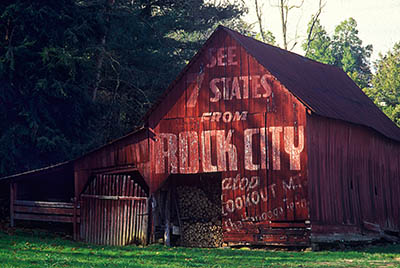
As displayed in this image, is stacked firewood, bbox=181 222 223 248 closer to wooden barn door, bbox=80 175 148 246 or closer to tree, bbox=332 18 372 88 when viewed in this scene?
wooden barn door, bbox=80 175 148 246

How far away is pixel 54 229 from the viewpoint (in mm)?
29594

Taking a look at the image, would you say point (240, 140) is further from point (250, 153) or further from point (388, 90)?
point (388, 90)

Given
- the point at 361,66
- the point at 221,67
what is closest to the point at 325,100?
the point at 221,67

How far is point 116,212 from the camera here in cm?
2716

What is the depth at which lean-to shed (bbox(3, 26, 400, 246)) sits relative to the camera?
25469 millimetres

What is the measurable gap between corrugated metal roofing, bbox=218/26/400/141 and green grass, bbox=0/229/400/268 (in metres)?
5.34

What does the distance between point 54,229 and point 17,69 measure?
23.9ft

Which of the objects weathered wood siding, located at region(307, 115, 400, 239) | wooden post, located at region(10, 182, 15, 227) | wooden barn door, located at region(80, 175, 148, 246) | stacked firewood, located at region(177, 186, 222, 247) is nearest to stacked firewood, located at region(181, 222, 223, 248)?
stacked firewood, located at region(177, 186, 222, 247)

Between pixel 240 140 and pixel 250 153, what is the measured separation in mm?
619

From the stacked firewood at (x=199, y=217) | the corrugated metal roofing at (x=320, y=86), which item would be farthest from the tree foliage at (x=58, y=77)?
the corrugated metal roofing at (x=320, y=86)

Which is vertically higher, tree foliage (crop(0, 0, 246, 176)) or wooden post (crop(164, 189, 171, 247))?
tree foliage (crop(0, 0, 246, 176))

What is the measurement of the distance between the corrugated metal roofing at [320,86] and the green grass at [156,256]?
5335 millimetres

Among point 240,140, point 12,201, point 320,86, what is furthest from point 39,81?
point 320,86

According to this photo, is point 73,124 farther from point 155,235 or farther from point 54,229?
point 155,235
